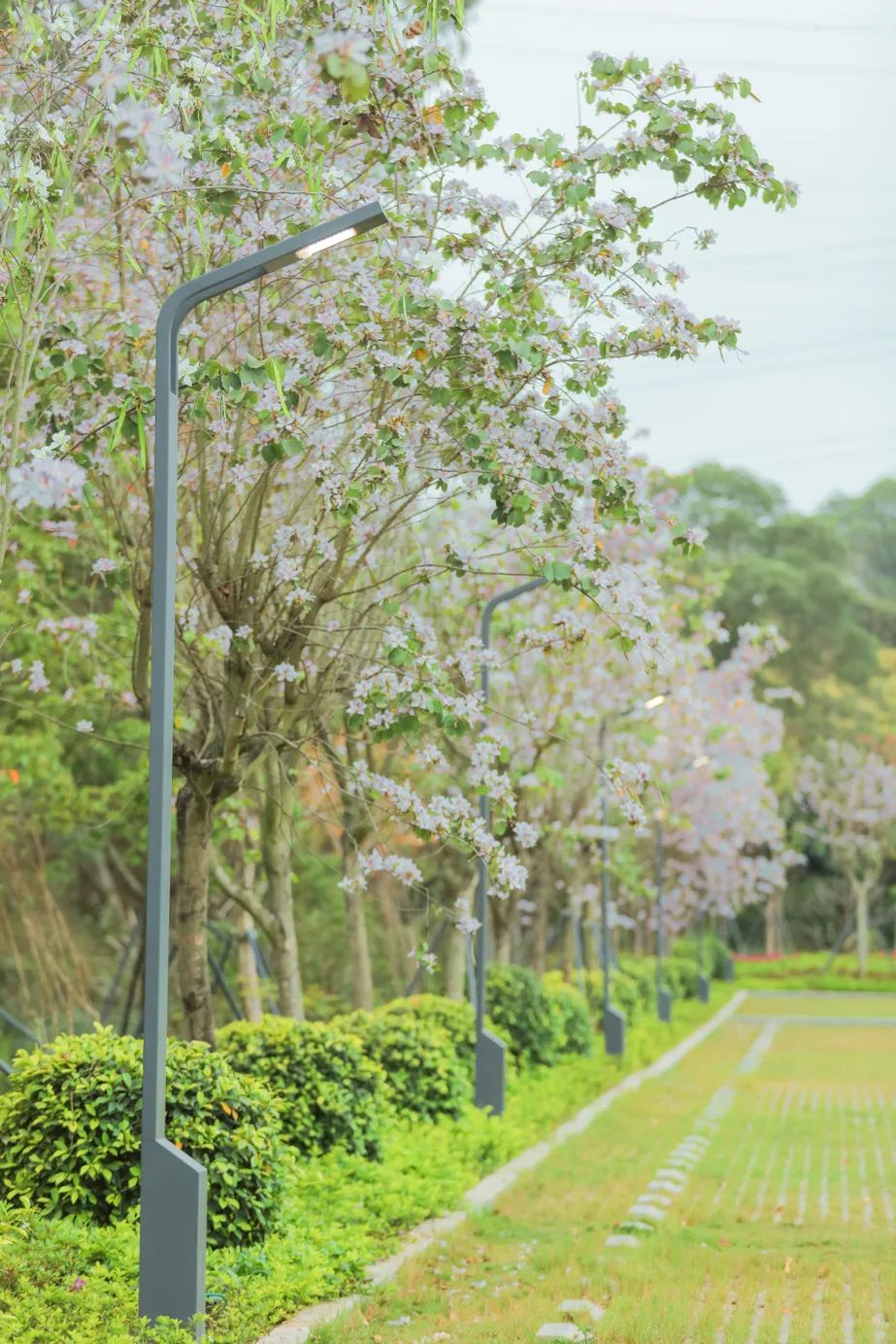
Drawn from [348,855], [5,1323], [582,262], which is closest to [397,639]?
[582,262]

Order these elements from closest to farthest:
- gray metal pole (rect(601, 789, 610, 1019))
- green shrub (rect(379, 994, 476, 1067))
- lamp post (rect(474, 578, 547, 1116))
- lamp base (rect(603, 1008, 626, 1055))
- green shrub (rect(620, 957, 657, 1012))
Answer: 1. lamp post (rect(474, 578, 547, 1116))
2. green shrub (rect(379, 994, 476, 1067))
3. gray metal pole (rect(601, 789, 610, 1019))
4. lamp base (rect(603, 1008, 626, 1055))
5. green shrub (rect(620, 957, 657, 1012))

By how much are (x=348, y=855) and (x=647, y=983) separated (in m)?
15.2

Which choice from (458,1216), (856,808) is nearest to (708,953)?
(856,808)

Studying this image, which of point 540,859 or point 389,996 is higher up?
point 540,859

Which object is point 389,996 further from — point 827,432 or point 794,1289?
point 827,432

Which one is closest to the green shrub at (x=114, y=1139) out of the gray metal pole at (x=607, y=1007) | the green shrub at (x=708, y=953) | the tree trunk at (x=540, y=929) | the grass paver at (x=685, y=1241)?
the grass paver at (x=685, y=1241)

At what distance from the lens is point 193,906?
10.5 metres

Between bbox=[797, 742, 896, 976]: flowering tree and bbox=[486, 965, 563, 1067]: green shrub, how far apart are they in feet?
89.6

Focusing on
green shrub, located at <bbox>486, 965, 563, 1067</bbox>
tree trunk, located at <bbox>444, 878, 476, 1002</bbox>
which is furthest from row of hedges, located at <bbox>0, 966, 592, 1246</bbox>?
tree trunk, located at <bbox>444, 878, 476, 1002</bbox>

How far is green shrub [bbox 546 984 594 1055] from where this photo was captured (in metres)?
20.3

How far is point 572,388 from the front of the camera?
9.05m

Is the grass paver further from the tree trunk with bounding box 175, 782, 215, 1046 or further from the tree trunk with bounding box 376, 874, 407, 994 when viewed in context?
the tree trunk with bounding box 376, 874, 407, 994

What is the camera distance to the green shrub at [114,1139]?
26.7 feet

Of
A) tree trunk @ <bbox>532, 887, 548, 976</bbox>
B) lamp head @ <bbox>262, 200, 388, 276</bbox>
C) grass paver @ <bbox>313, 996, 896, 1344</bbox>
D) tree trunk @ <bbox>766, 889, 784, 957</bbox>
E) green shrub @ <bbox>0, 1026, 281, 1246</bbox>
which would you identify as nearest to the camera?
lamp head @ <bbox>262, 200, 388, 276</bbox>
